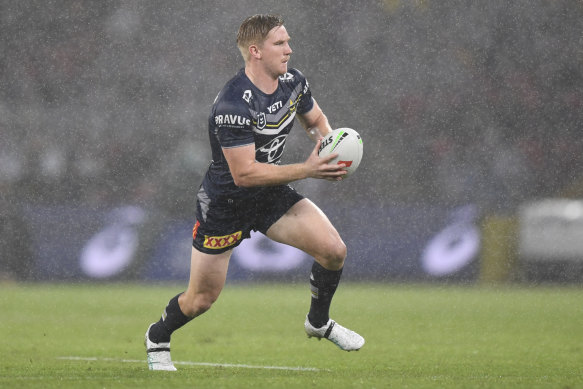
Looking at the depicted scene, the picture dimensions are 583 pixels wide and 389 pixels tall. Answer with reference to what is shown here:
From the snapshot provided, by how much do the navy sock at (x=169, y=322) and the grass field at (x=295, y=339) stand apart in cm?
23

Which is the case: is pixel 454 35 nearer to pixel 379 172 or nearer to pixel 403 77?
pixel 403 77

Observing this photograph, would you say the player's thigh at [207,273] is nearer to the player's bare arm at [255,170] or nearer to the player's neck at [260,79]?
the player's bare arm at [255,170]

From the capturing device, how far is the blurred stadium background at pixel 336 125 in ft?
45.4

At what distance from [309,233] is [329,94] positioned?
12.0 m

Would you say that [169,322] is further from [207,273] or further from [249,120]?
[249,120]

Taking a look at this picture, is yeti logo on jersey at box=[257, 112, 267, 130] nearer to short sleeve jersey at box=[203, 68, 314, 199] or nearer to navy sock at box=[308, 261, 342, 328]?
short sleeve jersey at box=[203, 68, 314, 199]

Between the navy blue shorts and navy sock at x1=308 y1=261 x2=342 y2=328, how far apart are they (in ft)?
1.47

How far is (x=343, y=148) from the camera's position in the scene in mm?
5270

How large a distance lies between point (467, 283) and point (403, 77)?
204 inches

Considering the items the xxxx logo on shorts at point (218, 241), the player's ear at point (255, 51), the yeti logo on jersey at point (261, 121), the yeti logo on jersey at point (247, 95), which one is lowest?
the xxxx logo on shorts at point (218, 241)

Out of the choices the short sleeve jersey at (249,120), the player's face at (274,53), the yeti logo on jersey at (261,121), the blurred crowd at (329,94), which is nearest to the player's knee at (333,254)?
the short sleeve jersey at (249,120)

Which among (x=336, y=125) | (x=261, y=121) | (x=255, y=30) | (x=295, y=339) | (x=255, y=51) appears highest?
(x=336, y=125)

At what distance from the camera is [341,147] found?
5.27m

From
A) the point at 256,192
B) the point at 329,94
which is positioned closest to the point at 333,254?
the point at 256,192
